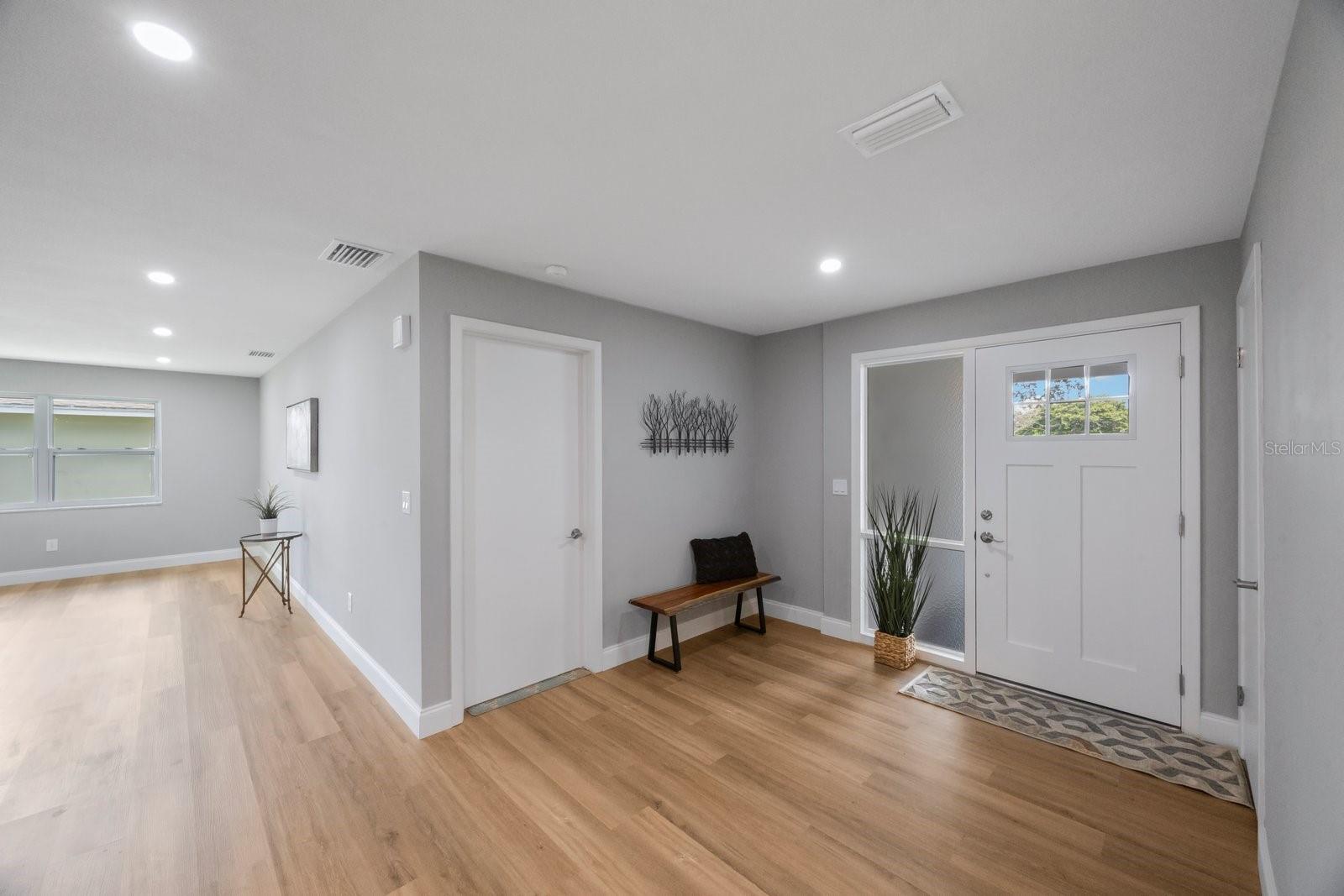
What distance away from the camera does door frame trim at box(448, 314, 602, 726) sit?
2795mm

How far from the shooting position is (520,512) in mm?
3189

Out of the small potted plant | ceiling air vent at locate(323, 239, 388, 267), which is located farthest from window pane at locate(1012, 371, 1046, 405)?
the small potted plant

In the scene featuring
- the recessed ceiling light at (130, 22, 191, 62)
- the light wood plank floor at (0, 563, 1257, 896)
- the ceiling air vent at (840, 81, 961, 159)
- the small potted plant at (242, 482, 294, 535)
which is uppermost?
the recessed ceiling light at (130, 22, 191, 62)

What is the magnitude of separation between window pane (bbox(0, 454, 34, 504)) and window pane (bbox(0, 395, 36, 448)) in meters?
0.13

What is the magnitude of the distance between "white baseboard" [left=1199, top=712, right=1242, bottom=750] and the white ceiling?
7.50 ft

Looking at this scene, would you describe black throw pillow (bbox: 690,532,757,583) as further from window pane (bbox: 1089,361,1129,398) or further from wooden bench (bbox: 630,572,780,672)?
window pane (bbox: 1089,361,1129,398)

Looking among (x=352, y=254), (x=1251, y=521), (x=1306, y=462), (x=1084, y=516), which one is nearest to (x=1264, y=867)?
(x=1251, y=521)

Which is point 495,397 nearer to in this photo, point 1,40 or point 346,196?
point 346,196

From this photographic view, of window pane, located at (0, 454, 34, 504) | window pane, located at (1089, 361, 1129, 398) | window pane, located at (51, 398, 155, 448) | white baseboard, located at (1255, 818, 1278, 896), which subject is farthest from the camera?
window pane, located at (51, 398, 155, 448)

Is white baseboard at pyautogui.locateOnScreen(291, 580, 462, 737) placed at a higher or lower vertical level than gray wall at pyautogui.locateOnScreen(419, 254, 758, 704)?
lower

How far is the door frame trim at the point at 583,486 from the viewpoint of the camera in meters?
2.79

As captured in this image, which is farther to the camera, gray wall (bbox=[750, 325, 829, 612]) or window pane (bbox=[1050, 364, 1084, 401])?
gray wall (bbox=[750, 325, 829, 612])

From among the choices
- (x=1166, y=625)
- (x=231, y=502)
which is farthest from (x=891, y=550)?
(x=231, y=502)

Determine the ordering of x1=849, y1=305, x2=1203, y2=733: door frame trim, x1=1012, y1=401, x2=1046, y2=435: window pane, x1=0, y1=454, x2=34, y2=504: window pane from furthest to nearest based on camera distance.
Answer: x1=0, y1=454, x2=34, y2=504: window pane
x1=1012, y1=401, x2=1046, y2=435: window pane
x1=849, y1=305, x2=1203, y2=733: door frame trim
